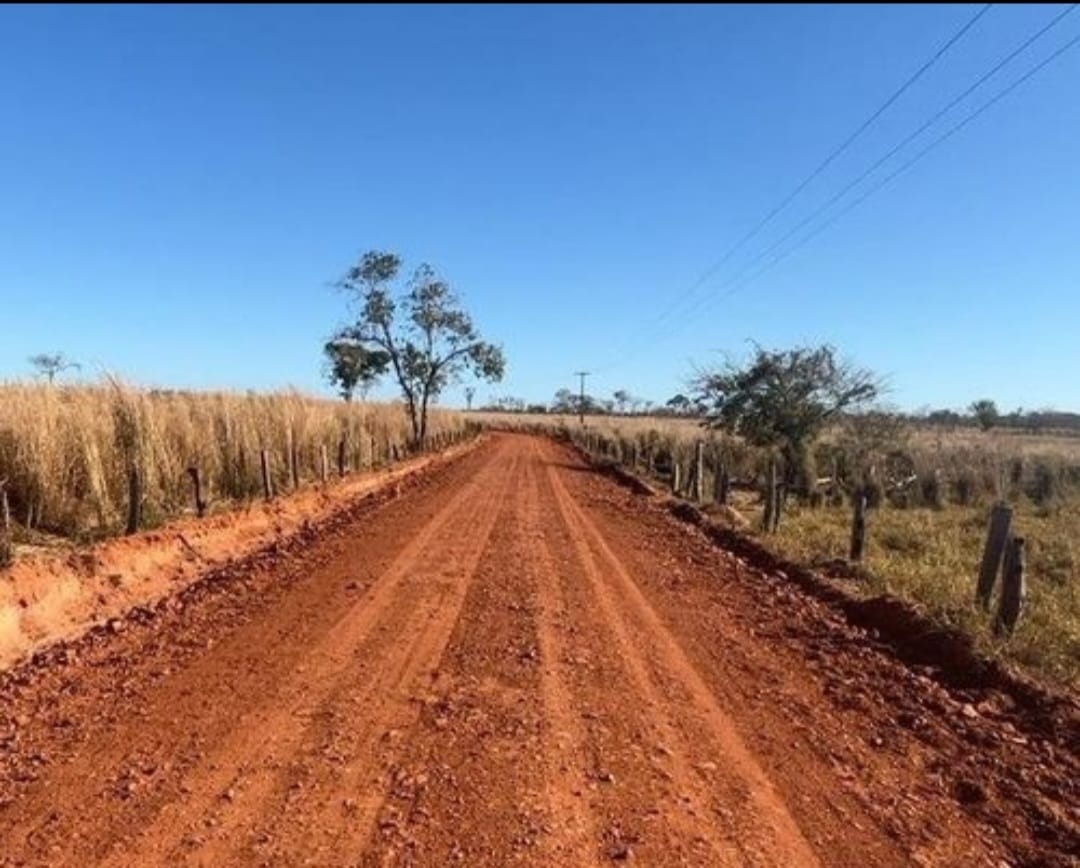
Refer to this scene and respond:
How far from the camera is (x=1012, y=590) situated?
8.62m

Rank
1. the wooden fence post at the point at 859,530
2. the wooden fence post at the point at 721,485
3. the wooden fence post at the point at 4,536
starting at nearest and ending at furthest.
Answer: the wooden fence post at the point at 4,536, the wooden fence post at the point at 859,530, the wooden fence post at the point at 721,485

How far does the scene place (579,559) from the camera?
504 inches

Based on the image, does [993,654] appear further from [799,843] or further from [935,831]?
[799,843]

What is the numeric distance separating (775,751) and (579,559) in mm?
7040

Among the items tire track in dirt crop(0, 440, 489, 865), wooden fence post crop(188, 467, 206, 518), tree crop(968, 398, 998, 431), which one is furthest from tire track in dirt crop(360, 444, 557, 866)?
tree crop(968, 398, 998, 431)

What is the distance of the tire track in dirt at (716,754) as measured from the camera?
458 cm

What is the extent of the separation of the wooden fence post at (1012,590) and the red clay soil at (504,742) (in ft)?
3.81

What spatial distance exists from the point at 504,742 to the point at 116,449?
362 inches

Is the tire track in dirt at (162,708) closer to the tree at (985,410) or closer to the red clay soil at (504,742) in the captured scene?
the red clay soil at (504,742)

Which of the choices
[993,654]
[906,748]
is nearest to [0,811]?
[906,748]

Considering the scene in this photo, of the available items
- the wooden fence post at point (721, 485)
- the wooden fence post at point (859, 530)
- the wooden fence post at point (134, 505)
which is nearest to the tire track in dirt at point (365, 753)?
the wooden fence post at point (134, 505)

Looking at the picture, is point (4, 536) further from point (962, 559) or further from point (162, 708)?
point (962, 559)

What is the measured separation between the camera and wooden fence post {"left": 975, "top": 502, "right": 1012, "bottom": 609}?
942 centimetres

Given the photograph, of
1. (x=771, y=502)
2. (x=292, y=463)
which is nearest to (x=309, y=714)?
(x=771, y=502)
